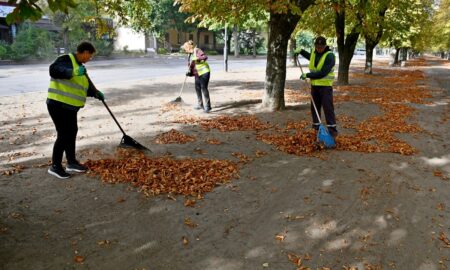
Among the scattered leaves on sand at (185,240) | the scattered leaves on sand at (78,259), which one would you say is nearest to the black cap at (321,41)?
the scattered leaves on sand at (185,240)

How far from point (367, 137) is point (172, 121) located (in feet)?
14.6

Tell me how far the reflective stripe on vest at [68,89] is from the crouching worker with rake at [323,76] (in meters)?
4.15

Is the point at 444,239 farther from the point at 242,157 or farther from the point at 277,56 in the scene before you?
the point at 277,56

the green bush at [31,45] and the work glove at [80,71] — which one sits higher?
the green bush at [31,45]

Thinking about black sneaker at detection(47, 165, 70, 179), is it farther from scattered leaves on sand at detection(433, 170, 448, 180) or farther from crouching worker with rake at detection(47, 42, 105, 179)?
scattered leaves on sand at detection(433, 170, 448, 180)

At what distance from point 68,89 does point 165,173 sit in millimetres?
1741

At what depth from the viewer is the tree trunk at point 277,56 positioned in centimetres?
1028

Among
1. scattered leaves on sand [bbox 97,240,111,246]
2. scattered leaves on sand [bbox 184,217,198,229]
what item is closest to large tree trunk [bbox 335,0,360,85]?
scattered leaves on sand [bbox 184,217,198,229]

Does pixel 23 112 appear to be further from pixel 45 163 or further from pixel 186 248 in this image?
Result: pixel 186 248

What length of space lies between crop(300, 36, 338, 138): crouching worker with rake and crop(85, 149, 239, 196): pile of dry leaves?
7.90ft

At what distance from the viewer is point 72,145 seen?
18.9 ft

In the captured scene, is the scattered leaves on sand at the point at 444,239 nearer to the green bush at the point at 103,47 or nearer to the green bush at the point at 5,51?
the green bush at the point at 5,51

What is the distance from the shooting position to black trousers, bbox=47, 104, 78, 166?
5.34 meters

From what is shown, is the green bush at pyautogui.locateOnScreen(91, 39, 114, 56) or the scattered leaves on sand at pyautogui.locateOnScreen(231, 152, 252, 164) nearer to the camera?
the scattered leaves on sand at pyautogui.locateOnScreen(231, 152, 252, 164)
